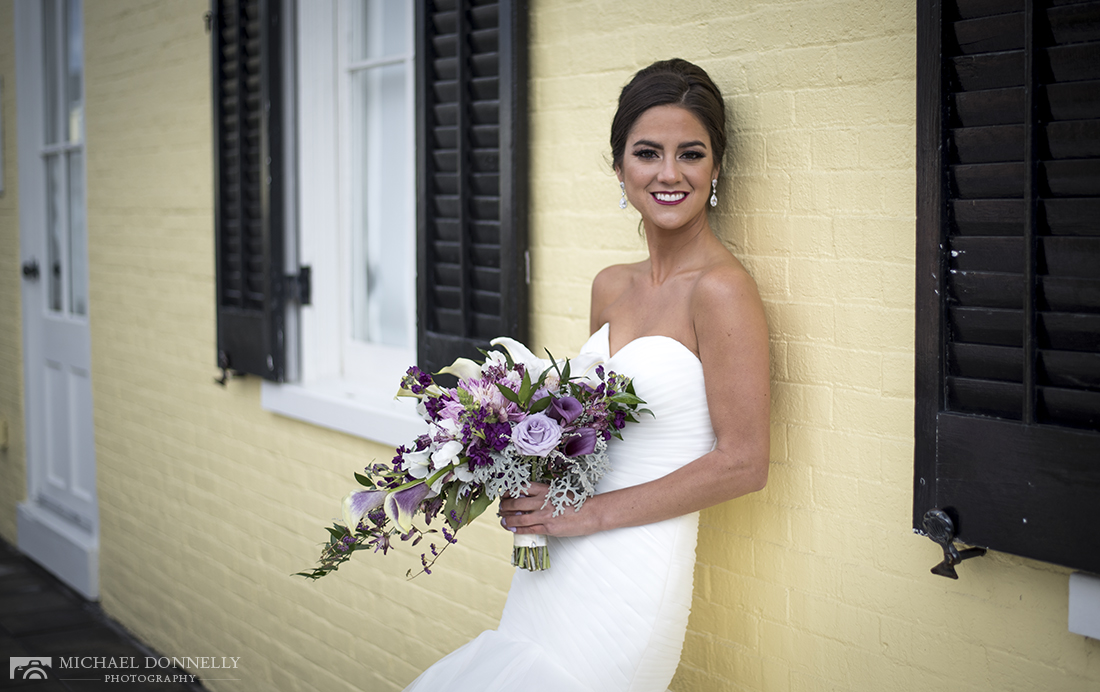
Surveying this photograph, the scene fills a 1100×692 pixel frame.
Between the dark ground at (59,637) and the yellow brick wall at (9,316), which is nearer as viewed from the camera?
the dark ground at (59,637)

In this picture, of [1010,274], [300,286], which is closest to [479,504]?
[1010,274]

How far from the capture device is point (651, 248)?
2242mm

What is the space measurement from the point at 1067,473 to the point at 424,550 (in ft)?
7.44

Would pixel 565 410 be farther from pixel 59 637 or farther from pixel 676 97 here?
pixel 59 637

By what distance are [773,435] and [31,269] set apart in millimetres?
5503

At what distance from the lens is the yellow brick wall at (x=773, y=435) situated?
1.94 meters

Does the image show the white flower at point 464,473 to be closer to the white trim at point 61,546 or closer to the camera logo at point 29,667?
the camera logo at point 29,667

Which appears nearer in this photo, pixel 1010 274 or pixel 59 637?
pixel 1010 274

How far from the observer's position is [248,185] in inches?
154

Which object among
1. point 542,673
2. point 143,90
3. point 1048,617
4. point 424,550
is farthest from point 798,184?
point 143,90

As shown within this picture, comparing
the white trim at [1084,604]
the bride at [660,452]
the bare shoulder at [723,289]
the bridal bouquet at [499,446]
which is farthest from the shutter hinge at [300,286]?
the white trim at [1084,604]

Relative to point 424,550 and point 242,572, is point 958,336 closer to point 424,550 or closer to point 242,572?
Answer: point 424,550

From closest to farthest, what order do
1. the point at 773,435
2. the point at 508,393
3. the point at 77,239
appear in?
1. the point at 508,393
2. the point at 773,435
3. the point at 77,239

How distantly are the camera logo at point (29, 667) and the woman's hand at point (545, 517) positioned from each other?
136 inches
